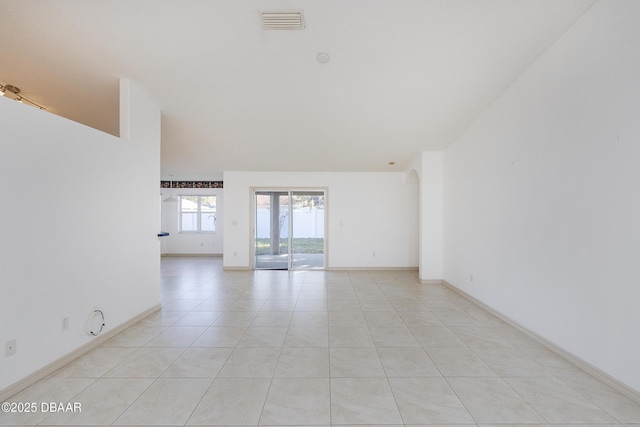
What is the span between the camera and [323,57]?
2918 mm

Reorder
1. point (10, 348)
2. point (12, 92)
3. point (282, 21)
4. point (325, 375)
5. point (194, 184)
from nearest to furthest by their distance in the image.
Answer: point (10, 348), point (325, 375), point (282, 21), point (12, 92), point (194, 184)

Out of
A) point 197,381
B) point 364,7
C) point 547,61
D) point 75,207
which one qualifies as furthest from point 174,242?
point 547,61

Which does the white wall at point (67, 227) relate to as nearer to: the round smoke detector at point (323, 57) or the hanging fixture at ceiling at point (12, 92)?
the hanging fixture at ceiling at point (12, 92)

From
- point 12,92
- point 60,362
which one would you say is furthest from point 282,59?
point 12,92

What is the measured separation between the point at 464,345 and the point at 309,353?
5.27 ft

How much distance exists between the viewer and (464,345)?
2750 mm

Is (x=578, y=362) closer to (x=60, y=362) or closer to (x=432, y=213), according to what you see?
(x=432, y=213)

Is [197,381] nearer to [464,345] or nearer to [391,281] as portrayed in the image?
[464,345]

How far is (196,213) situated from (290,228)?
409cm

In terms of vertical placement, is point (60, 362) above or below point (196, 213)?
below

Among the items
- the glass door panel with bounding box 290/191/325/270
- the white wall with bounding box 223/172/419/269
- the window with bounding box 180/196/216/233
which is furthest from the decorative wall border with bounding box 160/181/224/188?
the glass door panel with bounding box 290/191/325/270

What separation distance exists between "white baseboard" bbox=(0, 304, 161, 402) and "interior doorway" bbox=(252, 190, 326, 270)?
11.8 feet

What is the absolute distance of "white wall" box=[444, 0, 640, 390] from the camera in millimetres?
2010

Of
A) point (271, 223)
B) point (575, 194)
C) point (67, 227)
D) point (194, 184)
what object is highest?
point (194, 184)
